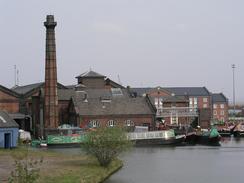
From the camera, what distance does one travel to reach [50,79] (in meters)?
67.1

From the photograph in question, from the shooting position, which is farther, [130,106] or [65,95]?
[65,95]

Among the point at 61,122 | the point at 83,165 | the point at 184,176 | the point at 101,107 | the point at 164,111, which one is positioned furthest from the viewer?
the point at 164,111

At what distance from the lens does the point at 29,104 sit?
77.7 m

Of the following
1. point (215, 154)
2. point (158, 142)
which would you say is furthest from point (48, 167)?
point (158, 142)

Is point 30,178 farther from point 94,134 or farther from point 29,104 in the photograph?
point 29,104

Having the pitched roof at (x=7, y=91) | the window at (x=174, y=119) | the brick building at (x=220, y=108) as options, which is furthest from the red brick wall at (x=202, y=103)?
the pitched roof at (x=7, y=91)

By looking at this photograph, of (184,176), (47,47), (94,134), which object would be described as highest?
(47,47)

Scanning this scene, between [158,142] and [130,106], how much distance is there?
11.1m

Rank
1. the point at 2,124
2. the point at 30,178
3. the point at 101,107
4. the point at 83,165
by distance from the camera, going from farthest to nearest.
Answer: the point at 101,107, the point at 2,124, the point at 83,165, the point at 30,178

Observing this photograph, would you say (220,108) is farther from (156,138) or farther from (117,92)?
(156,138)

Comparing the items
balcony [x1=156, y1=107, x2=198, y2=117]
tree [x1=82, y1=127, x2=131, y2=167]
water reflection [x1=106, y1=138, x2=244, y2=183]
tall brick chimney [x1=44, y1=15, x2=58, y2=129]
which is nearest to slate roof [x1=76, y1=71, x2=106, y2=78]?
balcony [x1=156, y1=107, x2=198, y2=117]

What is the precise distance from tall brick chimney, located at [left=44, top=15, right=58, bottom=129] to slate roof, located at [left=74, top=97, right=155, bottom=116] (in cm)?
376

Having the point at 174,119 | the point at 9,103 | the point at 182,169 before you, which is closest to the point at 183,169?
the point at 182,169

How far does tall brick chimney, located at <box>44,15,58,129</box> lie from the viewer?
66000mm
